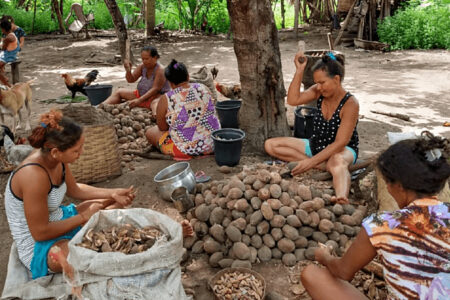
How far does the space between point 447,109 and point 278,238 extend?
4.51 metres

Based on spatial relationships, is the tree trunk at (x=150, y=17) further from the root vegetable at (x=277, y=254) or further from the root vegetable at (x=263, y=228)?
the root vegetable at (x=277, y=254)

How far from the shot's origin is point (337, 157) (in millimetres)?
3414

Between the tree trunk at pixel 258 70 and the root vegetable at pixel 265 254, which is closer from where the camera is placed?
the root vegetable at pixel 265 254

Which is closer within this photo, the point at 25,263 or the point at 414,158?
the point at 414,158

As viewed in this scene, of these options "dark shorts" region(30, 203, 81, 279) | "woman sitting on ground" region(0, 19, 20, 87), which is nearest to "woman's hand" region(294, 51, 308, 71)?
"dark shorts" region(30, 203, 81, 279)

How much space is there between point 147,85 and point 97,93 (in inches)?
39.0

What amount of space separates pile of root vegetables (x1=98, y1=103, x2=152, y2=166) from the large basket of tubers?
2380 mm

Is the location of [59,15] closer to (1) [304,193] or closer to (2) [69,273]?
(1) [304,193]

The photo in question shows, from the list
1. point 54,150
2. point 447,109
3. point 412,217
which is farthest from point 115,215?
point 447,109

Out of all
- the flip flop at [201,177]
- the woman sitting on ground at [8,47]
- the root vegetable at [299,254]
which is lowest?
the root vegetable at [299,254]

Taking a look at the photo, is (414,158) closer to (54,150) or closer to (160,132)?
(54,150)

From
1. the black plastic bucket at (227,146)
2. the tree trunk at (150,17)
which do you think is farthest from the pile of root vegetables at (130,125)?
the tree trunk at (150,17)

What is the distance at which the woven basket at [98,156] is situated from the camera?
3746 mm

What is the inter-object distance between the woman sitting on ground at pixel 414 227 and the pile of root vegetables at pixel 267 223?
3.57 ft
